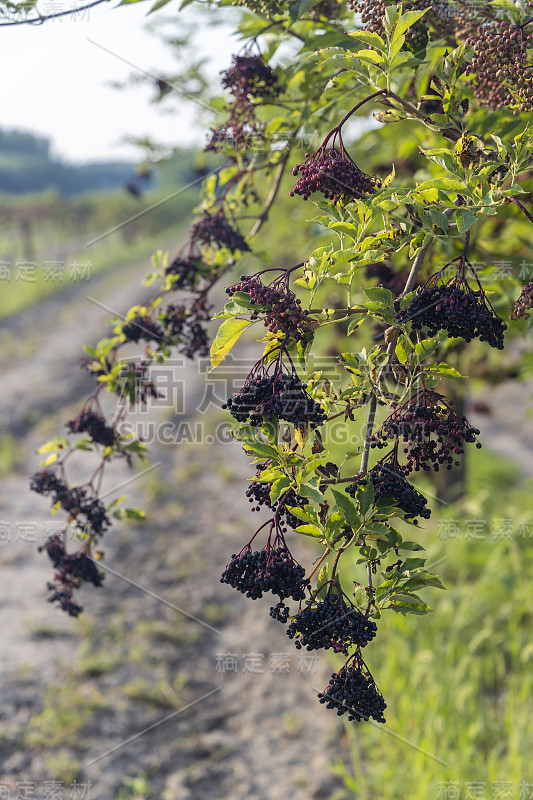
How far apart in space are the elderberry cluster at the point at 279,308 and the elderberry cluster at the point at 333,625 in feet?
1.39

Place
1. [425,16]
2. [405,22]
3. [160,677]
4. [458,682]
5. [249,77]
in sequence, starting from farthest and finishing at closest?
[160,677] < [458,682] < [249,77] < [425,16] < [405,22]

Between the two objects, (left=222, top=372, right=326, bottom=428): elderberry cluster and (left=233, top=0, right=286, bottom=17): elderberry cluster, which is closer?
(left=222, top=372, right=326, bottom=428): elderberry cluster

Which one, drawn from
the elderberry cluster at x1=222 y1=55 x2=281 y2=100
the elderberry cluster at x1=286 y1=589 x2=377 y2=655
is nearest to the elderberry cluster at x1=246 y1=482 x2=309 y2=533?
the elderberry cluster at x1=286 y1=589 x2=377 y2=655

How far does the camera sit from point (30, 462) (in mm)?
6988

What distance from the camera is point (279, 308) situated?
103 centimetres

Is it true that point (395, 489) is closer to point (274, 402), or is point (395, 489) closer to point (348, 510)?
point (348, 510)

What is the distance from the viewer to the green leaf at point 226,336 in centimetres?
110

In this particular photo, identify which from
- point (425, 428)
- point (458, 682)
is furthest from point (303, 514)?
point (458, 682)

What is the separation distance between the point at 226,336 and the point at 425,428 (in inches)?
14.6

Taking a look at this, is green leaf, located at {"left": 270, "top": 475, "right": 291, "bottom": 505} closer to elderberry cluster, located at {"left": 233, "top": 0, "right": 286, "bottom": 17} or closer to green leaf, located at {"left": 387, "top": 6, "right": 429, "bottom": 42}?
green leaf, located at {"left": 387, "top": 6, "right": 429, "bottom": 42}

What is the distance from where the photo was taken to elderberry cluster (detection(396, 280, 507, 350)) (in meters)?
1.03

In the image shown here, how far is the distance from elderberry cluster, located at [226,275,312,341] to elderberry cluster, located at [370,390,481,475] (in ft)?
0.69

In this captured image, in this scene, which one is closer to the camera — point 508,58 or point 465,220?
point 465,220

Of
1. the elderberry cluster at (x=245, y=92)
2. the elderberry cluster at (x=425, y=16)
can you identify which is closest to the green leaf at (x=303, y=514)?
the elderberry cluster at (x=425, y=16)
